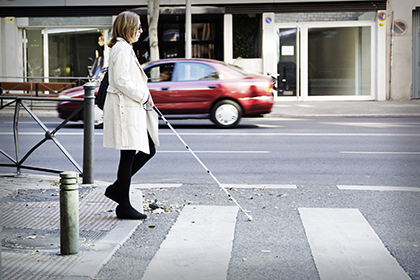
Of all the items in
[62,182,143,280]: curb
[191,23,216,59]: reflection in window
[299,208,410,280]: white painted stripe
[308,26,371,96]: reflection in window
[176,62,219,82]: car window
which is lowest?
[299,208,410,280]: white painted stripe

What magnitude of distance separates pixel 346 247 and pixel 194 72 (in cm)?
992

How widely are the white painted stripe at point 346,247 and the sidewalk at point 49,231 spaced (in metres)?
1.47

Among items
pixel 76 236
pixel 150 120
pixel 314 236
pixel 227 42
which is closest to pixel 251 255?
pixel 314 236

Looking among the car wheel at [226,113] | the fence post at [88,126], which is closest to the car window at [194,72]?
the car wheel at [226,113]

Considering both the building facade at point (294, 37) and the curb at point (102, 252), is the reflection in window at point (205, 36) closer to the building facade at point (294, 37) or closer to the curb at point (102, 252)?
the building facade at point (294, 37)

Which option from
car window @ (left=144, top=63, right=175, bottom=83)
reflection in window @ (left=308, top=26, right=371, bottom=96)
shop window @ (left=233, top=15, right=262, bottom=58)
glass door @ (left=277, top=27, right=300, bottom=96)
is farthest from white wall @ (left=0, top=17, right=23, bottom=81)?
car window @ (left=144, top=63, right=175, bottom=83)

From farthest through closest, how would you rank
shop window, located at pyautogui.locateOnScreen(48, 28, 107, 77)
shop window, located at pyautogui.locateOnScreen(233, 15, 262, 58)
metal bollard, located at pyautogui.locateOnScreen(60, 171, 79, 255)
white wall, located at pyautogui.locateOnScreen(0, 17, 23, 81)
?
shop window, located at pyautogui.locateOnScreen(48, 28, 107, 77), white wall, located at pyautogui.locateOnScreen(0, 17, 23, 81), shop window, located at pyautogui.locateOnScreen(233, 15, 262, 58), metal bollard, located at pyautogui.locateOnScreen(60, 171, 79, 255)

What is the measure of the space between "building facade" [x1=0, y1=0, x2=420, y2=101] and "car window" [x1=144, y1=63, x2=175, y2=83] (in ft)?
31.2

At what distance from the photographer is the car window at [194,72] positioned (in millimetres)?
13922

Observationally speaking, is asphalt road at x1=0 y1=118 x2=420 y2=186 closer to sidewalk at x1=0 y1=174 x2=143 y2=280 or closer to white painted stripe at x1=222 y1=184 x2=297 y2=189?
white painted stripe at x1=222 y1=184 x2=297 y2=189

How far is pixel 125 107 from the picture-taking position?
16.5 feet

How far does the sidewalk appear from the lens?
379 centimetres

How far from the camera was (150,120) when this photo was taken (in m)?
5.31

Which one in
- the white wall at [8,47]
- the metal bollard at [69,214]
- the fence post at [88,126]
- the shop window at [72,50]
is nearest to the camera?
the metal bollard at [69,214]
